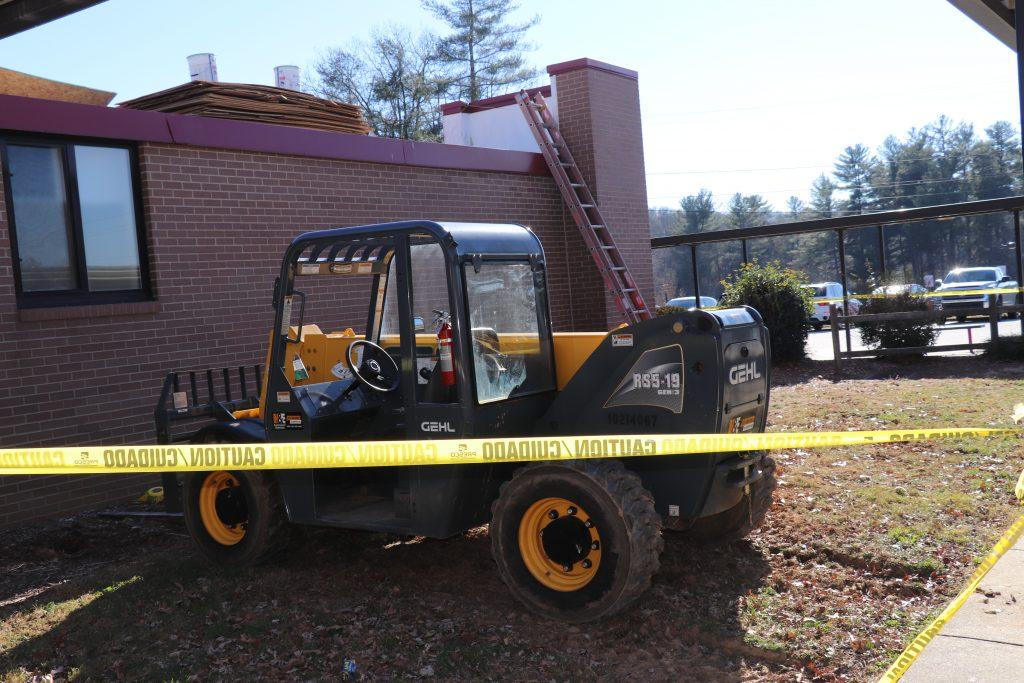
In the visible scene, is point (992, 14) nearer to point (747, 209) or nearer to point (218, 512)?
point (218, 512)

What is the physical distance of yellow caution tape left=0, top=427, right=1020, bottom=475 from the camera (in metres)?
4.45

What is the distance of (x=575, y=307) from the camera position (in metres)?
13.8

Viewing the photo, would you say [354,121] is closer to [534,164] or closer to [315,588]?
[534,164]

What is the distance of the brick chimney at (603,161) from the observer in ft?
44.9

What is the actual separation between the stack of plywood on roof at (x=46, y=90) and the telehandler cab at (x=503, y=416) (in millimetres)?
4364

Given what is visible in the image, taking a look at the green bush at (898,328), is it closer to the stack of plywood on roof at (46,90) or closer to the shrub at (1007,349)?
the shrub at (1007,349)

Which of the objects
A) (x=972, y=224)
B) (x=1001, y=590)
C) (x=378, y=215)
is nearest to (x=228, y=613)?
(x=1001, y=590)

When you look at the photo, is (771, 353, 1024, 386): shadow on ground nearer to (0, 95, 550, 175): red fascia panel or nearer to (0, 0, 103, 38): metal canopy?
(0, 95, 550, 175): red fascia panel

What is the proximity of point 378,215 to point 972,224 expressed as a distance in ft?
210

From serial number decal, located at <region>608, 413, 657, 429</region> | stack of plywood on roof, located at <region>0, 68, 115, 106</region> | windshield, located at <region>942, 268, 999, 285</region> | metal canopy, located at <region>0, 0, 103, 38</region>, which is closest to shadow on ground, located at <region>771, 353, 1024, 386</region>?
serial number decal, located at <region>608, 413, 657, 429</region>

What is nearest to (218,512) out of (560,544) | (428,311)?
(428,311)

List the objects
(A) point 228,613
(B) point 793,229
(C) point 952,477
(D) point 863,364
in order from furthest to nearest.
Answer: (B) point 793,229 < (D) point 863,364 < (C) point 952,477 < (A) point 228,613

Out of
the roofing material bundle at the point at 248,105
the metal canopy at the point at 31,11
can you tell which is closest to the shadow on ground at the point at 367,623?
the metal canopy at the point at 31,11

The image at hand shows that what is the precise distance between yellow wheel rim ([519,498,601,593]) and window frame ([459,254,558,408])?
0.72m
